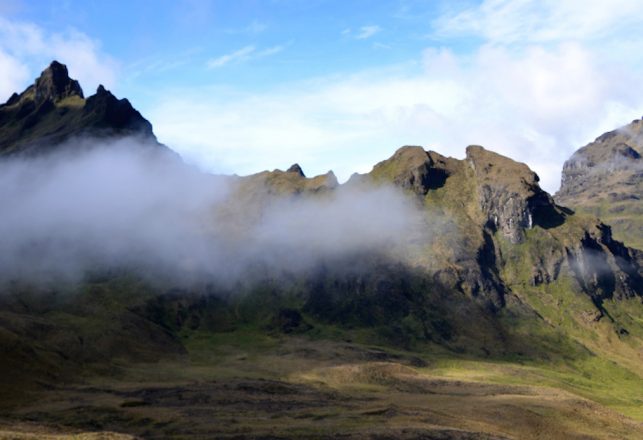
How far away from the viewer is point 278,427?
15750 centimetres

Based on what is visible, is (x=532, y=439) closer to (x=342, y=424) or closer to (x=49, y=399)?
(x=342, y=424)

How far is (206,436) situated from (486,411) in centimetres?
7884

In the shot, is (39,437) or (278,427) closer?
(39,437)

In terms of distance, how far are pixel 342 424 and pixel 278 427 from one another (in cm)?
1555

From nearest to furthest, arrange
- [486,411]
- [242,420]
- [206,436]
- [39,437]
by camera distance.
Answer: [39,437], [206,436], [242,420], [486,411]

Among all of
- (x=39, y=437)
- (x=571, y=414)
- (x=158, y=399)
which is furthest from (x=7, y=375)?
(x=571, y=414)

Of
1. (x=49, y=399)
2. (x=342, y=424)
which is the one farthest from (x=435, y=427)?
(x=49, y=399)

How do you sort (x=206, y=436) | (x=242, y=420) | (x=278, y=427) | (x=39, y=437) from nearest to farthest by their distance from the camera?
(x=39, y=437), (x=206, y=436), (x=278, y=427), (x=242, y=420)

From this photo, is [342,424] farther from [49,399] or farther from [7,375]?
[7,375]

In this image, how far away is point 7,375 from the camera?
196 m

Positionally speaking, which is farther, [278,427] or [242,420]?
[242,420]

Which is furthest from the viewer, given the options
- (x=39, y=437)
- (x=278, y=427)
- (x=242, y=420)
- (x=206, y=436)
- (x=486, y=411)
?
(x=486, y=411)

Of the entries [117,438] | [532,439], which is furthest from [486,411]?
[117,438]

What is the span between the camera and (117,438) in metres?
123
